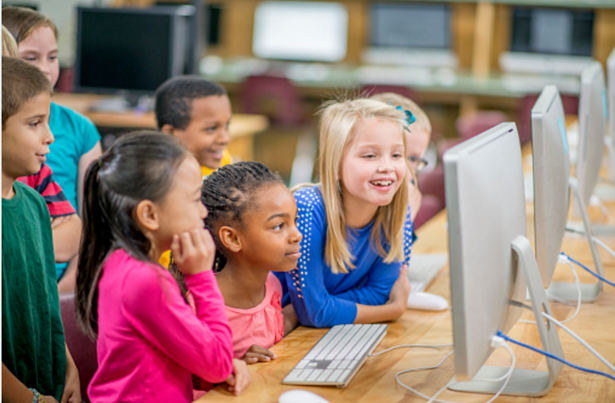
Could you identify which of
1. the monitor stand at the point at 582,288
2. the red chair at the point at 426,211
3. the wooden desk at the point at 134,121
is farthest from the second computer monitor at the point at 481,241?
the wooden desk at the point at 134,121

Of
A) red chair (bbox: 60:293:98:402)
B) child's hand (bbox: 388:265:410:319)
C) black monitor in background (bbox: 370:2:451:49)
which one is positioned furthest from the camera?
black monitor in background (bbox: 370:2:451:49)

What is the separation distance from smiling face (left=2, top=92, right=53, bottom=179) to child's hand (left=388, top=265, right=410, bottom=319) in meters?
0.82

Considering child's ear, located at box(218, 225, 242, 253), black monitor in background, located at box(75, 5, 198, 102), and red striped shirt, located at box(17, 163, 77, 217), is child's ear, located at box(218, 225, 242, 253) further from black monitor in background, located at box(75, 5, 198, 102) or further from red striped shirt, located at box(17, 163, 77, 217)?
black monitor in background, located at box(75, 5, 198, 102)

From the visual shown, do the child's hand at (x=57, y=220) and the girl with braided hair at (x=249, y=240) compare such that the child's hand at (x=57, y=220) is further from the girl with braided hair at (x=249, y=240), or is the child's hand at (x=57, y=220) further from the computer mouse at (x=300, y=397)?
the computer mouse at (x=300, y=397)

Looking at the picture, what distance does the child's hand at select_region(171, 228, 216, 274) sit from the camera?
127 cm

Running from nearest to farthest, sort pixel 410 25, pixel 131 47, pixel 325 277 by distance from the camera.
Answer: pixel 325 277
pixel 131 47
pixel 410 25

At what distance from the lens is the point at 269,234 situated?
1521 millimetres

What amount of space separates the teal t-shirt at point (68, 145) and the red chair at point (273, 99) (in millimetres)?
4039

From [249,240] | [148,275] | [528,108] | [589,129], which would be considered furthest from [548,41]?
[148,275]

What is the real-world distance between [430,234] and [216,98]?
835mm

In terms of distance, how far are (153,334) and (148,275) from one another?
10cm

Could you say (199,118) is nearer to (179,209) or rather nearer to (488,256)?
(179,209)

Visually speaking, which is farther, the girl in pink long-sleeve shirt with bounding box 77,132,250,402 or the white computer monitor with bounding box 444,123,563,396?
the girl in pink long-sleeve shirt with bounding box 77,132,250,402

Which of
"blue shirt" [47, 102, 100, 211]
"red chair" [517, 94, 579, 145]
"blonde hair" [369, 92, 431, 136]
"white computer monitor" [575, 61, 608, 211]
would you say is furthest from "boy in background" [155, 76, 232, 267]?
"red chair" [517, 94, 579, 145]
